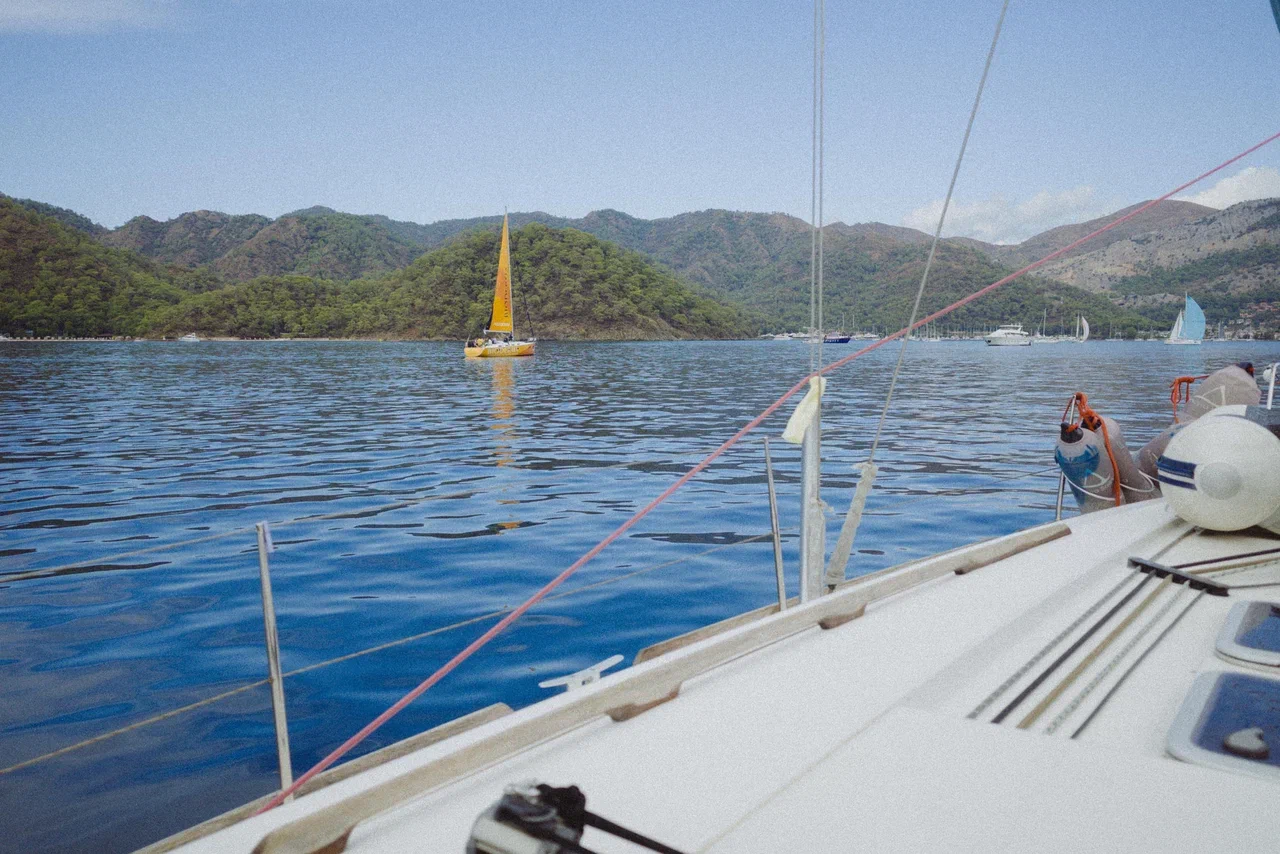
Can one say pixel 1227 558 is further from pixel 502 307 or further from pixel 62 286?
pixel 62 286

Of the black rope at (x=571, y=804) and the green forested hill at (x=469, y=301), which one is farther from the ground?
the green forested hill at (x=469, y=301)

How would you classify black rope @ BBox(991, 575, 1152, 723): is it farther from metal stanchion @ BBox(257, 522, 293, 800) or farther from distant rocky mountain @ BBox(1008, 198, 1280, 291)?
distant rocky mountain @ BBox(1008, 198, 1280, 291)

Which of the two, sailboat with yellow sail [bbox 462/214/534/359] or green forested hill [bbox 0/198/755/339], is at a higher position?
green forested hill [bbox 0/198/755/339]

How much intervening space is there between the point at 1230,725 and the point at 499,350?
49.9 metres

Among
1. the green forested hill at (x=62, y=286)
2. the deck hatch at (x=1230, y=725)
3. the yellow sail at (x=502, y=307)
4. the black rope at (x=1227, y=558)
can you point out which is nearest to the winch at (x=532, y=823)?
the deck hatch at (x=1230, y=725)

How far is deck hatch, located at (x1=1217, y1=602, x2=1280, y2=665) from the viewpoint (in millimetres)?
2023

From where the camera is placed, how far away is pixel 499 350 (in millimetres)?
50312

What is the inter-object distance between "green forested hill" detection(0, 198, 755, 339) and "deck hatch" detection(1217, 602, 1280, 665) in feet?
353

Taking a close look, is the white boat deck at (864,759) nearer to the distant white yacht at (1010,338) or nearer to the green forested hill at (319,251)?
the distant white yacht at (1010,338)

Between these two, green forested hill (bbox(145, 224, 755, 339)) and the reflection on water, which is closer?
the reflection on water

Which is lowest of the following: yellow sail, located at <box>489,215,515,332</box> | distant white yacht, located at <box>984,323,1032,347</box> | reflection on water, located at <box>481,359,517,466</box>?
reflection on water, located at <box>481,359,517,466</box>

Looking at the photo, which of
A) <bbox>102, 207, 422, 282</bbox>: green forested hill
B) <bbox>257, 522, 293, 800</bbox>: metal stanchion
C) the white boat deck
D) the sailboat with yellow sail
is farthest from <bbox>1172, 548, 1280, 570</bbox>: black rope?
<bbox>102, 207, 422, 282</bbox>: green forested hill

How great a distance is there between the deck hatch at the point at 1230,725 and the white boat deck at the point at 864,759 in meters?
0.06

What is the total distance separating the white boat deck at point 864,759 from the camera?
1.31 metres
